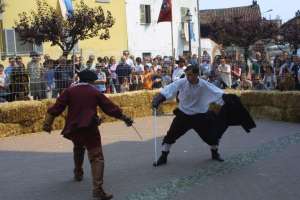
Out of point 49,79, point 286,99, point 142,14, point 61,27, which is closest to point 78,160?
point 49,79

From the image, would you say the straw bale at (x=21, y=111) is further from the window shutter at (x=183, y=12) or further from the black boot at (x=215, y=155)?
the window shutter at (x=183, y=12)

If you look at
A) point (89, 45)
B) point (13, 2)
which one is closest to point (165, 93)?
point (13, 2)

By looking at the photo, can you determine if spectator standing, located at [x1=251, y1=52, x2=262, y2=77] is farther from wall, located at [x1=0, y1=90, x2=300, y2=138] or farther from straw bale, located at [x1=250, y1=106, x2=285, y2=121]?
straw bale, located at [x1=250, y1=106, x2=285, y2=121]

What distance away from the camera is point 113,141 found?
41.6ft

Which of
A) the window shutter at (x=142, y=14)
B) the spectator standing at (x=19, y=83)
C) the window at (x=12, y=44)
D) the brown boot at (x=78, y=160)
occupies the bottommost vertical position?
the brown boot at (x=78, y=160)

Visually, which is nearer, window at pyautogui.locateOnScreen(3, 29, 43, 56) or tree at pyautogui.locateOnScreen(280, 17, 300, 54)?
window at pyautogui.locateOnScreen(3, 29, 43, 56)

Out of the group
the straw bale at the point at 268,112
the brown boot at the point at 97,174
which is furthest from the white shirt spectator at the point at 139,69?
the brown boot at the point at 97,174

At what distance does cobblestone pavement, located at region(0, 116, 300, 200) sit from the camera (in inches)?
306

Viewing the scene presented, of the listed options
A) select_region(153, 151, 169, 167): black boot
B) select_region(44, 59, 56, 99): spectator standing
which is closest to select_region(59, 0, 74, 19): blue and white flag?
select_region(44, 59, 56, 99): spectator standing

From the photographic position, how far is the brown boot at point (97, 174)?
7.41 m

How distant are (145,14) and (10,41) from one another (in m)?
10.8

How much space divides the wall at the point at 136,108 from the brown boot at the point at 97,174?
21.4 ft

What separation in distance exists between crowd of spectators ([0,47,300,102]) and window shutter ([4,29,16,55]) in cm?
530

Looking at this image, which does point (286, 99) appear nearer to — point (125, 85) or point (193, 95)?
point (125, 85)
